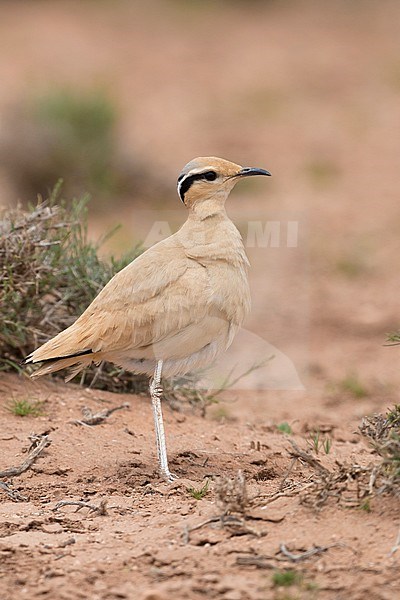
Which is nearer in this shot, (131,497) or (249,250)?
(131,497)

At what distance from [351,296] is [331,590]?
22.0 feet

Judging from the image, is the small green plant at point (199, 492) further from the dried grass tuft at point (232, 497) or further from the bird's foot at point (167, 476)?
the dried grass tuft at point (232, 497)

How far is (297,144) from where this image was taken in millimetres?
15500

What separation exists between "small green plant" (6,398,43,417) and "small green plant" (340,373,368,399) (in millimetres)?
2745

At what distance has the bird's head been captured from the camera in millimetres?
5238

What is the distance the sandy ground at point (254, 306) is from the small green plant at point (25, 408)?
0.20 ft

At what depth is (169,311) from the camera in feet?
16.2

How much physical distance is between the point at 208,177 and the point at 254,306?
4.77 meters

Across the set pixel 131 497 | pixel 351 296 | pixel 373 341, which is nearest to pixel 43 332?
pixel 131 497

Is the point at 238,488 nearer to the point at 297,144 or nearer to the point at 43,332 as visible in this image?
the point at 43,332

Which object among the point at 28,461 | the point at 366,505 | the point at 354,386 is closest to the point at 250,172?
the point at 28,461

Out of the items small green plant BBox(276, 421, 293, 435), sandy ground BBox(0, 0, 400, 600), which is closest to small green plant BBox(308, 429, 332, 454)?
sandy ground BBox(0, 0, 400, 600)

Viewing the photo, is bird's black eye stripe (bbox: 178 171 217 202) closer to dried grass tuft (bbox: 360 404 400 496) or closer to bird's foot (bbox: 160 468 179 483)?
bird's foot (bbox: 160 468 179 483)

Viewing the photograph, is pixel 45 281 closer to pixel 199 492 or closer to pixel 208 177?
pixel 208 177
